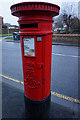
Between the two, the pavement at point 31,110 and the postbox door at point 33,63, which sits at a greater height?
the postbox door at point 33,63

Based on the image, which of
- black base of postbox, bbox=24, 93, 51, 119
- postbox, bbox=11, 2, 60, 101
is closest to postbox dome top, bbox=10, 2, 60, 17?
postbox, bbox=11, 2, 60, 101

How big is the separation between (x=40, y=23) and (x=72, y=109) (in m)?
A: 1.94

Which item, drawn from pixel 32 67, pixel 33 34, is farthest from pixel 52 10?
pixel 32 67

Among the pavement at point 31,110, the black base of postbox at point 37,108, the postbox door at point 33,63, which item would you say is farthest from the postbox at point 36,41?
the pavement at point 31,110

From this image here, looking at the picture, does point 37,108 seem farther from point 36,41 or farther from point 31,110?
point 36,41

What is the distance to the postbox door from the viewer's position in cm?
205

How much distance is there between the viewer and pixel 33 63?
2.13 m

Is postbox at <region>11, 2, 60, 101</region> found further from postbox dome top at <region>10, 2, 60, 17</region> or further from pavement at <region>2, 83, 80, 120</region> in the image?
pavement at <region>2, 83, 80, 120</region>

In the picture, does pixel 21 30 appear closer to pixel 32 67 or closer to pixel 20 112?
pixel 32 67

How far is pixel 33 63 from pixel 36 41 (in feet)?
1.39

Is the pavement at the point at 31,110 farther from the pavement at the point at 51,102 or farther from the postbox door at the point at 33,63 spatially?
the postbox door at the point at 33,63

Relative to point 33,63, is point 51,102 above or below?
below

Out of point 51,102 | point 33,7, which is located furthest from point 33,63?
point 51,102

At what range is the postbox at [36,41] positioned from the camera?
6.15ft
